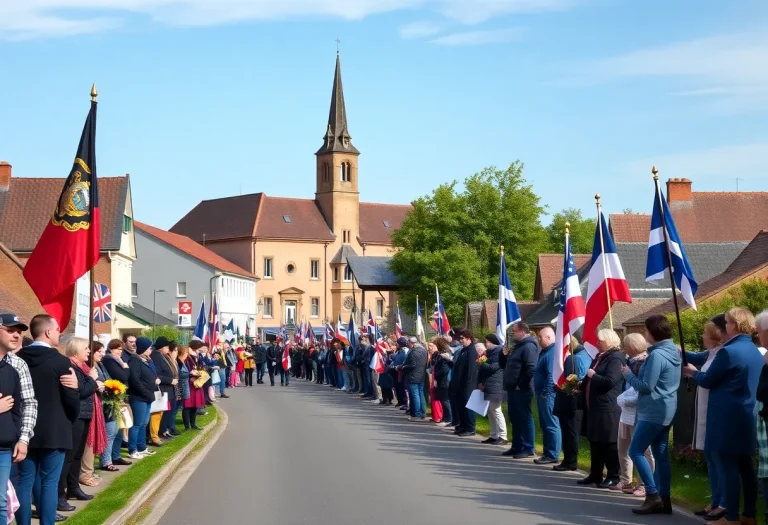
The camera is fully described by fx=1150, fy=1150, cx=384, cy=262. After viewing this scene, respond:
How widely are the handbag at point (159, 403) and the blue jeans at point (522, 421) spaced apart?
19.4ft

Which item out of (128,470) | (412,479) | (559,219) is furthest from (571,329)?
(559,219)

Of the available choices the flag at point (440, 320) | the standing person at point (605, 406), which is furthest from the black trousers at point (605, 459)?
the flag at point (440, 320)

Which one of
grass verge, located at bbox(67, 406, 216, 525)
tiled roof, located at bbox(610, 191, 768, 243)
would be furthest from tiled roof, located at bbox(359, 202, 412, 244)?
grass verge, located at bbox(67, 406, 216, 525)

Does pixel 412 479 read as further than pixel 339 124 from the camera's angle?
No

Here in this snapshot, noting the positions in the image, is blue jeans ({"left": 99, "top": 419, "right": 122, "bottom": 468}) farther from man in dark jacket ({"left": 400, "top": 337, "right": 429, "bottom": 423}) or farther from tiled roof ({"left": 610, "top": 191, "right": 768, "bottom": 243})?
tiled roof ({"left": 610, "top": 191, "right": 768, "bottom": 243})

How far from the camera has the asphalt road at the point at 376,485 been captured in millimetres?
11055

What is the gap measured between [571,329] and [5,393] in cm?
912

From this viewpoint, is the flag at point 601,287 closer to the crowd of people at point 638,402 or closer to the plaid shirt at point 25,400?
the crowd of people at point 638,402

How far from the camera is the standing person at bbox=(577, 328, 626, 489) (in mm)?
13289

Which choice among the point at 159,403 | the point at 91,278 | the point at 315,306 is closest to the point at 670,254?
the point at 91,278

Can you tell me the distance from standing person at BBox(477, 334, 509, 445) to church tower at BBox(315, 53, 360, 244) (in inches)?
4510

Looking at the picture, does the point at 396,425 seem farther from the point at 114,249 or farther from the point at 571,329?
the point at 114,249

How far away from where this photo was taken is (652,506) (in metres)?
11.1

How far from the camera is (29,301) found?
45.6 m
